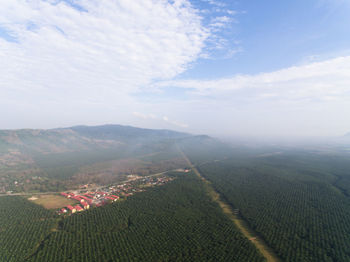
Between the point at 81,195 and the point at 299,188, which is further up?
the point at 299,188

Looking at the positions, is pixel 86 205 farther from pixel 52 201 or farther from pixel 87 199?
pixel 52 201

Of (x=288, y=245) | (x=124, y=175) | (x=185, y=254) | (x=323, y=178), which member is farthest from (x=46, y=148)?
(x=323, y=178)

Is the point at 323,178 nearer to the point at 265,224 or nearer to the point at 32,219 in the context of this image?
the point at 265,224

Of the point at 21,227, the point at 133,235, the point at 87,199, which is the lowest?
the point at 87,199

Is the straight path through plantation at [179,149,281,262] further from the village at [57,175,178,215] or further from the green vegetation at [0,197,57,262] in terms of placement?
the green vegetation at [0,197,57,262]

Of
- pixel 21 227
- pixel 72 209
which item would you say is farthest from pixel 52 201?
pixel 21 227

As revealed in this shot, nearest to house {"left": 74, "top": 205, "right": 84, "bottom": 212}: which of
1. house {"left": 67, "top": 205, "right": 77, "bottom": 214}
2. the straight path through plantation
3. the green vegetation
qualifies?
house {"left": 67, "top": 205, "right": 77, "bottom": 214}
